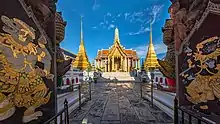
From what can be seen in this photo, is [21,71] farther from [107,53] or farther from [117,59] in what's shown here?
[107,53]

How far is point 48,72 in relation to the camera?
3.69 m

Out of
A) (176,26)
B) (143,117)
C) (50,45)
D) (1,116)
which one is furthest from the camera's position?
(143,117)

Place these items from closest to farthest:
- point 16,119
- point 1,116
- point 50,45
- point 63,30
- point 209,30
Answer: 1. point 1,116
2. point 16,119
3. point 209,30
4. point 50,45
5. point 63,30

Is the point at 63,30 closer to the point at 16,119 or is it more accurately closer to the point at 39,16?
the point at 39,16

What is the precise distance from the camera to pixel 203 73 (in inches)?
147

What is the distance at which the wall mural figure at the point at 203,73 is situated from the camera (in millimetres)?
3463

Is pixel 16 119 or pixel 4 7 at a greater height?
pixel 4 7

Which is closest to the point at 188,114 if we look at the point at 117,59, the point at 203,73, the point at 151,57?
the point at 203,73

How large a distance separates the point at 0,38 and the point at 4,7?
0.42 meters

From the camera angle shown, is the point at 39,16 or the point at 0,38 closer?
the point at 0,38

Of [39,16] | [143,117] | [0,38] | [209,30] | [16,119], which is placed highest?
[39,16]

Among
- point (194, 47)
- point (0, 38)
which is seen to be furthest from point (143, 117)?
point (0, 38)

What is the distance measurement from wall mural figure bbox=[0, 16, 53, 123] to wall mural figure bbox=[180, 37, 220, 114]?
9.43 ft

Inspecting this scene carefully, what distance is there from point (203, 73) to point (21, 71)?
3.19 metres
